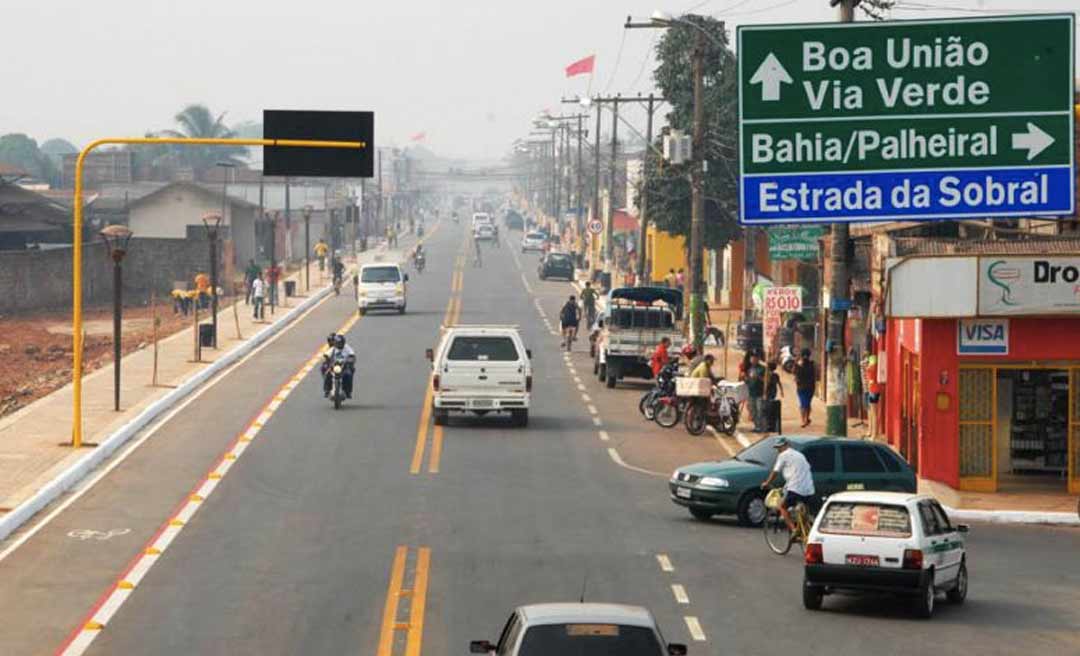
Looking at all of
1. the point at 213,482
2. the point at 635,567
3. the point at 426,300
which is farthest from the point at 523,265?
the point at 635,567

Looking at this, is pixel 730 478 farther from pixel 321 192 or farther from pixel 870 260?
pixel 321 192

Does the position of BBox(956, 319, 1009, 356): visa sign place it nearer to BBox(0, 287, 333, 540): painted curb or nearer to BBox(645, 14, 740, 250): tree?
BBox(0, 287, 333, 540): painted curb

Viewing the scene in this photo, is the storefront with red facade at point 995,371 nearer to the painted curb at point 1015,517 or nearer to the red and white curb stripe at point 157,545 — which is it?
the painted curb at point 1015,517

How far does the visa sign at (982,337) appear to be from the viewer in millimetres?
36312

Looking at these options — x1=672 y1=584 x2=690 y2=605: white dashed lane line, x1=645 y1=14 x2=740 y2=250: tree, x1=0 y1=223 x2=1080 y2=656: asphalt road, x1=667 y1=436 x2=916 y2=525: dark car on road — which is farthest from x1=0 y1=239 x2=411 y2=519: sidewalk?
x1=645 y1=14 x2=740 y2=250: tree

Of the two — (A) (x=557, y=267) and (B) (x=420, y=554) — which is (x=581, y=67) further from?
(B) (x=420, y=554)

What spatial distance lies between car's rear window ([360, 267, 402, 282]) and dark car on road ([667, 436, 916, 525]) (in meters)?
54.0

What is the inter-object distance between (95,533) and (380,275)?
181 ft

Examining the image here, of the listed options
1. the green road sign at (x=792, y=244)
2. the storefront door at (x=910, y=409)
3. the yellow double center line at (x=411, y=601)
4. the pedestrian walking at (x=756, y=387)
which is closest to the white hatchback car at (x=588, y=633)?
the yellow double center line at (x=411, y=601)

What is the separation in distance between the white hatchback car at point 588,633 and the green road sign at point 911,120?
1642cm

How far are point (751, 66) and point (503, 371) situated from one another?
1424 cm

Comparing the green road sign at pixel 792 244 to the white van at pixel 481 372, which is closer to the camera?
the white van at pixel 481 372

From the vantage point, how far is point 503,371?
43844mm

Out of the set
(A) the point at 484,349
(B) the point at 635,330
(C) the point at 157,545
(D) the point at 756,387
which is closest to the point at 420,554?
(C) the point at 157,545
